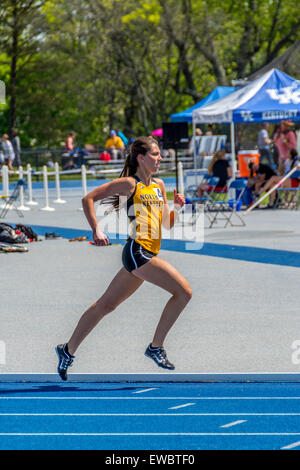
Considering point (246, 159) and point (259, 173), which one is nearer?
point (259, 173)

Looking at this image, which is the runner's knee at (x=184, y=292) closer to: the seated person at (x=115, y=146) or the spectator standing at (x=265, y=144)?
the spectator standing at (x=265, y=144)

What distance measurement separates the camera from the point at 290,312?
8859 millimetres

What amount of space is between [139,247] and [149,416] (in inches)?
48.2

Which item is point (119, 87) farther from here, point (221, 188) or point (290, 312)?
point (290, 312)

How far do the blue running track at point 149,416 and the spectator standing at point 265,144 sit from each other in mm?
21921

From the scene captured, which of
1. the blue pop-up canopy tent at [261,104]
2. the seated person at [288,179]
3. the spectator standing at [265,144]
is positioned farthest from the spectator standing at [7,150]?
the seated person at [288,179]

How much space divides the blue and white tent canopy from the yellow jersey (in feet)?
54.5

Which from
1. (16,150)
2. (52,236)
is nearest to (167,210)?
(52,236)

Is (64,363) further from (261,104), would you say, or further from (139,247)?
(261,104)

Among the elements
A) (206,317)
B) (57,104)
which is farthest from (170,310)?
(57,104)

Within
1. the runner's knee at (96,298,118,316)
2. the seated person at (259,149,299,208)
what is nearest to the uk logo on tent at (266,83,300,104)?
the seated person at (259,149,299,208)

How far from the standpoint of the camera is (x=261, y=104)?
76.0ft

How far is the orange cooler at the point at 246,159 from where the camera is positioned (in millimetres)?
24750

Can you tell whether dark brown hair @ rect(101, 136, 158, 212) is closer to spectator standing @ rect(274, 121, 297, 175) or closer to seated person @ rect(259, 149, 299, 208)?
seated person @ rect(259, 149, 299, 208)
